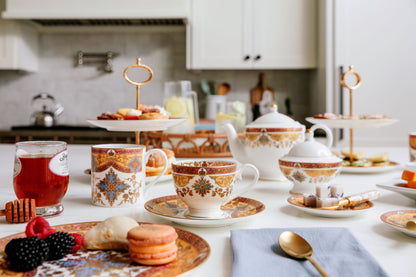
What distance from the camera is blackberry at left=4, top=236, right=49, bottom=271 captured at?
442 mm

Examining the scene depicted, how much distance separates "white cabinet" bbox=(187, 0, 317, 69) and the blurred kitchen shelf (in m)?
0.78

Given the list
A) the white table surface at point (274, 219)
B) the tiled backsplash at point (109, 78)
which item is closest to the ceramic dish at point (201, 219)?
the white table surface at point (274, 219)

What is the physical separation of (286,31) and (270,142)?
7.52 feet

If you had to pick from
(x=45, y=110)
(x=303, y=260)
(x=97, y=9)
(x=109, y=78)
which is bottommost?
(x=303, y=260)

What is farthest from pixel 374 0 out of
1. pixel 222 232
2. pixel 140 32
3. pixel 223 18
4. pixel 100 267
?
pixel 100 267

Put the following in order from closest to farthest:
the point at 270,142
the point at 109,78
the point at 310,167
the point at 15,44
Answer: the point at 310,167 → the point at 270,142 → the point at 15,44 → the point at 109,78

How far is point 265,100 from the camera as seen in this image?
3.48 m

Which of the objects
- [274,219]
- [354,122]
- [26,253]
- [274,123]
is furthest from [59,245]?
[354,122]

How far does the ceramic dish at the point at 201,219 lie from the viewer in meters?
0.62

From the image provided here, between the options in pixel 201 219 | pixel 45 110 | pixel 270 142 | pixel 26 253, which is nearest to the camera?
pixel 26 253

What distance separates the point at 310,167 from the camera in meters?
0.87

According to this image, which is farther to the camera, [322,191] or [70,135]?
[70,135]

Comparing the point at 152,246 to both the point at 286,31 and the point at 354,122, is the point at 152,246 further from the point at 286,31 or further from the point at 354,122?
the point at 286,31

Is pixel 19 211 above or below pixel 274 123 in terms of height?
below
